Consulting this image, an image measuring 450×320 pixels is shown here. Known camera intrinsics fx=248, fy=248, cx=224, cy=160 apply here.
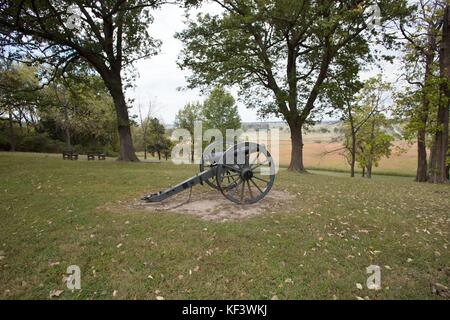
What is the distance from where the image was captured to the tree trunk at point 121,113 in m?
14.6

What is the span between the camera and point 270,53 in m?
15.1

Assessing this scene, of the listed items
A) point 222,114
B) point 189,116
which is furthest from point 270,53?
point 189,116

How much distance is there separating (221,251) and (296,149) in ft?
40.4

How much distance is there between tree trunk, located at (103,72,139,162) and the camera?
1456cm

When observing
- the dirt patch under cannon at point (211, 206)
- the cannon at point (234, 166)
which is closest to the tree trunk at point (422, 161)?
the dirt patch under cannon at point (211, 206)

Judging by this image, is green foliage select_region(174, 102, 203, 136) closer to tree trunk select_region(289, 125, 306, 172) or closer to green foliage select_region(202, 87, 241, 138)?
green foliage select_region(202, 87, 241, 138)

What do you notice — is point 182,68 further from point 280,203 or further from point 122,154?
point 280,203

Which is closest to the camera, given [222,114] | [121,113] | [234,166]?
[234,166]

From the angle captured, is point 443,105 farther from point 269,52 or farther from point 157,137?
point 157,137

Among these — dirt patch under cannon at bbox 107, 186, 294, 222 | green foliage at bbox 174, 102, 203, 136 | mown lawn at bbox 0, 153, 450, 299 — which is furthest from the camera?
green foliage at bbox 174, 102, 203, 136

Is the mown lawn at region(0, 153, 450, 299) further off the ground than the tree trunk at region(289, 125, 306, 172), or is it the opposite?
the tree trunk at region(289, 125, 306, 172)

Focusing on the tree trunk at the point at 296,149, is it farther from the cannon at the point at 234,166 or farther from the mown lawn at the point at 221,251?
the cannon at the point at 234,166

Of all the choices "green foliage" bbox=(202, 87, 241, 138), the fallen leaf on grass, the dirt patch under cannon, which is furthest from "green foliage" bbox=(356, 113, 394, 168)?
the fallen leaf on grass
